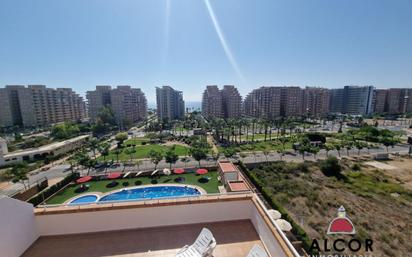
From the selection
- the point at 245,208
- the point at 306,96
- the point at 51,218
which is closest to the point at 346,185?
the point at 245,208

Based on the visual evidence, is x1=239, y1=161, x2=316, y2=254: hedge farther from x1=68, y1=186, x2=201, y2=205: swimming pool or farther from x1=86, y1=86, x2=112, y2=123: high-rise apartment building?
x1=86, y1=86, x2=112, y2=123: high-rise apartment building

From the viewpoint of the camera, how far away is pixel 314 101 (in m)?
85.0

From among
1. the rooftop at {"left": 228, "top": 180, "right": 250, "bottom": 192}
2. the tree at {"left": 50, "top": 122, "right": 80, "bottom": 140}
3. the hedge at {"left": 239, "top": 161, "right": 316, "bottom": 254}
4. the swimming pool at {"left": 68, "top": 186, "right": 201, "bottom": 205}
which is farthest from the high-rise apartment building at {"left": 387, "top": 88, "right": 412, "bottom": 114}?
the tree at {"left": 50, "top": 122, "right": 80, "bottom": 140}

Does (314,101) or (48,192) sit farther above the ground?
(314,101)

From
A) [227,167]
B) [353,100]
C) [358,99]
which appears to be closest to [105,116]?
[227,167]

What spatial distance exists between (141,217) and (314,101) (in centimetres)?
9427

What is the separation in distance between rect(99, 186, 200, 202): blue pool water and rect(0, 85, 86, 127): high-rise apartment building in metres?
60.4

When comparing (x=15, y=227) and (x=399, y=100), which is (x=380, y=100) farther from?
(x=15, y=227)

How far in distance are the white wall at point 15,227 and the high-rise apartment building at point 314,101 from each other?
91.8m

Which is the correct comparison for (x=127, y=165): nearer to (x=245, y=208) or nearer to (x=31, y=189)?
(x=31, y=189)

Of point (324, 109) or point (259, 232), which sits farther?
point (324, 109)

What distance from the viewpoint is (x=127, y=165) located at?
28109mm

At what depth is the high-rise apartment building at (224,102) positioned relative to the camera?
7806cm

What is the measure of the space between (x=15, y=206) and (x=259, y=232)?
19.1ft
